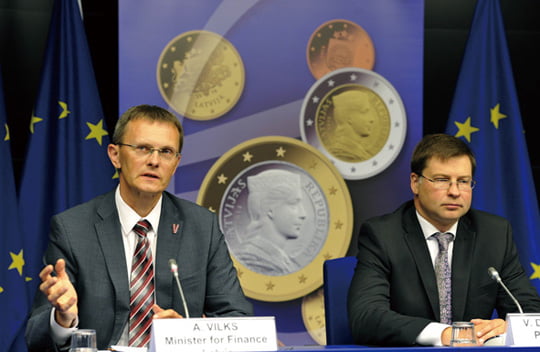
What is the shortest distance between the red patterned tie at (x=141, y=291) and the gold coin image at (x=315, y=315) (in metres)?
1.86

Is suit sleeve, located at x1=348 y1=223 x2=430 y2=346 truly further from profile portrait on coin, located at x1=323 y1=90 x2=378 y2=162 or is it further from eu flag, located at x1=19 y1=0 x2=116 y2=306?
eu flag, located at x1=19 y1=0 x2=116 y2=306

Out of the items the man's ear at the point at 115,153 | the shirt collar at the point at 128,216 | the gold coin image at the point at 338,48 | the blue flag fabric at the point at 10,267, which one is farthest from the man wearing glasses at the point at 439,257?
the blue flag fabric at the point at 10,267

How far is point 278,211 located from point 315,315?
0.64m

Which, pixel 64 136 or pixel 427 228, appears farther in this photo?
pixel 64 136

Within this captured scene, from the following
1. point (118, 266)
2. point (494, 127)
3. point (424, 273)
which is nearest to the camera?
point (118, 266)

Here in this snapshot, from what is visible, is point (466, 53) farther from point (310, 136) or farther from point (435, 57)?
point (310, 136)

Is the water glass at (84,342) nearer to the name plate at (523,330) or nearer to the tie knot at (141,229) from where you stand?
the tie knot at (141,229)

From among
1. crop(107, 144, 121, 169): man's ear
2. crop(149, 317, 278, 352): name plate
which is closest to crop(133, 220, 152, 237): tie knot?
crop(107, 144, 121, 169): man's ear

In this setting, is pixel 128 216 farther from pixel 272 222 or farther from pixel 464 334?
pixel 272 222

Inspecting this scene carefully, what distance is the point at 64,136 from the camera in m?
4.46

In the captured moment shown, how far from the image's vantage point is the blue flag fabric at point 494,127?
186 inches

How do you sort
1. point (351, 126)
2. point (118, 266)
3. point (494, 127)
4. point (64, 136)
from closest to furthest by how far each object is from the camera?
1. point (118, 266)
2. point (64, 136)
3. point (351, 126)
4. point (494, 127)

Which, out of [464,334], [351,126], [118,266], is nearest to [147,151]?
[118,266]

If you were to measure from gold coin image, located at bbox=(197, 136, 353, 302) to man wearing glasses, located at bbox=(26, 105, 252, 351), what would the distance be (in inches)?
56.9
